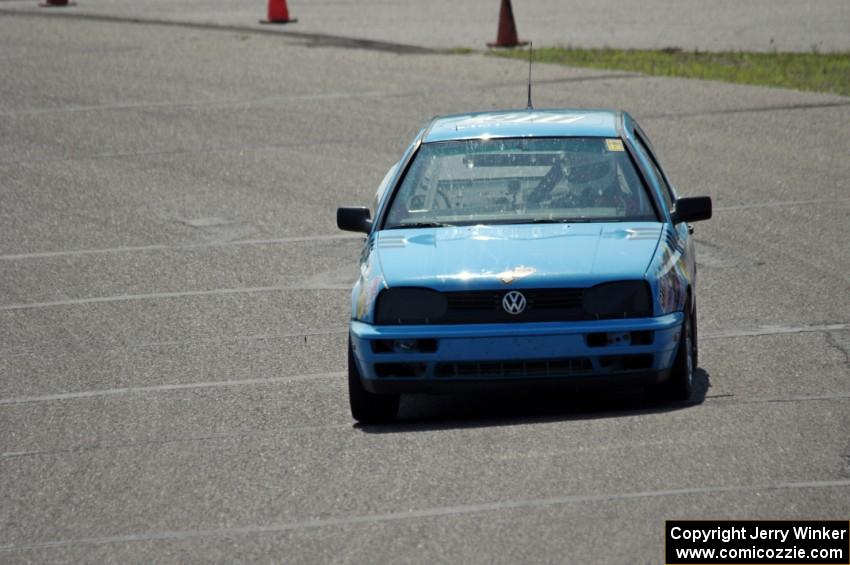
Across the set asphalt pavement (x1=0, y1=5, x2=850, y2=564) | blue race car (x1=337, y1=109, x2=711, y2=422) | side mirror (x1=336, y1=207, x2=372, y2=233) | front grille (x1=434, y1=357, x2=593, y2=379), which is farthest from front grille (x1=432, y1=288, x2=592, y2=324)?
side mirror (x1=336, y1=207, x2=372, y2=233)

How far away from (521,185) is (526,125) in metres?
0.58

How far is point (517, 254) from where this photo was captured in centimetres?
820

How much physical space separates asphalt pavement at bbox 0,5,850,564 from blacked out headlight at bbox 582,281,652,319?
0.50 meters

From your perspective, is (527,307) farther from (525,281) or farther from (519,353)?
(519,353)

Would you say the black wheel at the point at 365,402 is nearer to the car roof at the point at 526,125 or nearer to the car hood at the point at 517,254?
the car hood at the point at 517,254

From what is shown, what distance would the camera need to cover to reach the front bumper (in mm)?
7852

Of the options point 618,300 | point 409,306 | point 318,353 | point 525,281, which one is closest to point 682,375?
point 618,300

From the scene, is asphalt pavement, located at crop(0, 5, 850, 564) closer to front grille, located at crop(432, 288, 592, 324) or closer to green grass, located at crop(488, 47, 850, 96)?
front grille, located at crop(432, 288, 592, 324)

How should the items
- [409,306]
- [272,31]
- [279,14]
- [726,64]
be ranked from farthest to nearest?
[279,14], [272,31], [726,64], [409,306]

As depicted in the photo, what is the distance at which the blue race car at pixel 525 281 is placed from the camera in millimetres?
7891

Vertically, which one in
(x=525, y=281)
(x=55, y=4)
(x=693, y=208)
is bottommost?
(x=55, y=4)

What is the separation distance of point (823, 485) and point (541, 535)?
3.95 feet

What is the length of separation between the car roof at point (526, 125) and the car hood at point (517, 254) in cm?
87

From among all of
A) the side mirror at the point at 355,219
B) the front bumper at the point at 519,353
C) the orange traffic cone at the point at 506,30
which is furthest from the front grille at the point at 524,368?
the orange traffic cone at the point at 506,30
